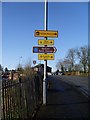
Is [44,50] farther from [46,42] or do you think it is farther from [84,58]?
[84,58]

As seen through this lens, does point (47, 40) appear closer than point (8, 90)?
No

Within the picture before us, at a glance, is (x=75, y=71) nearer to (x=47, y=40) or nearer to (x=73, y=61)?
(x=73, y=61)

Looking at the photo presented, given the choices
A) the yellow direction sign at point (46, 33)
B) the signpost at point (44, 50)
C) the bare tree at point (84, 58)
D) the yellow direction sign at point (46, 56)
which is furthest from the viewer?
the bare tree at point (84, 58)

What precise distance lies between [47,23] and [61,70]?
128m

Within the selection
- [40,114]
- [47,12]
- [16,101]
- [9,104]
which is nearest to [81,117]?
[40,114]

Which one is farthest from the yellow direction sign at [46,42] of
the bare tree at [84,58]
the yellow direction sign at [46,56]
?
the bare tree at [84,58]

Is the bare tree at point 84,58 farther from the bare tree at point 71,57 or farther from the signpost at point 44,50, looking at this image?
the signpost at point 44,50

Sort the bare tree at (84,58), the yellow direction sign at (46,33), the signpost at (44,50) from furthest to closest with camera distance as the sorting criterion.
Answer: the bare tree at (84,58), the signpost at (44,50), the yellow direction sign at (46,33)

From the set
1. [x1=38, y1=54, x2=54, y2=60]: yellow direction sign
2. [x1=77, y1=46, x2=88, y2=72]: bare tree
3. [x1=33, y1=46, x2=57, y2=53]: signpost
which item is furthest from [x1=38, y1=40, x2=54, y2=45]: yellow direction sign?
[x1=77, y1=46, x2=88, y2=72]: bare tree

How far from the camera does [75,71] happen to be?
12362cm

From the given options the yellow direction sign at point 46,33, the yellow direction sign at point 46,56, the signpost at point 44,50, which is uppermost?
the yellow direction sign at point 46,33

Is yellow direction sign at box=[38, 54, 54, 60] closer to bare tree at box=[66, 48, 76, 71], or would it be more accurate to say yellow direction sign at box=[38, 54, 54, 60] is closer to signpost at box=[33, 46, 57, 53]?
signpost at box=[33, 46, 57, 53]

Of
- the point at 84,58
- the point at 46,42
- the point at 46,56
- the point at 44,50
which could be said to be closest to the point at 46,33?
the point at 46,42

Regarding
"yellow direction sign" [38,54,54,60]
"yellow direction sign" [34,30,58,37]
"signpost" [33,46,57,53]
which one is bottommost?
"yellow direction sign" [38,54,54,60]
